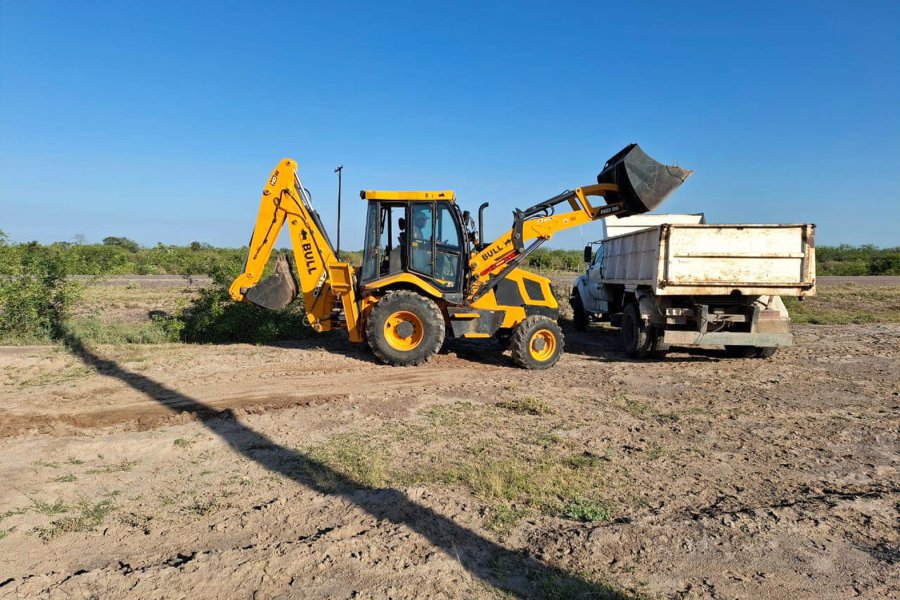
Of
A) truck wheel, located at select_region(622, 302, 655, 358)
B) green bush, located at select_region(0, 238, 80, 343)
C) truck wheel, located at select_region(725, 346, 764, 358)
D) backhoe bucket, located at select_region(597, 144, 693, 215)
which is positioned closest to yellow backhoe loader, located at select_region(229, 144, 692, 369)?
backhoe bucket, located at select_region(597, 144, 693, 215)

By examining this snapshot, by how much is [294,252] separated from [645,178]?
19.5ft

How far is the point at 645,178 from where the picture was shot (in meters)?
9.51

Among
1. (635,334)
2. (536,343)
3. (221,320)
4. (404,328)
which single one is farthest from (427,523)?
(221,320)

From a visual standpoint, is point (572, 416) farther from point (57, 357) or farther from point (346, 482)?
point (57, 357)

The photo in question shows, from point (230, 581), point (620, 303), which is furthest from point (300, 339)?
point (230, 581)

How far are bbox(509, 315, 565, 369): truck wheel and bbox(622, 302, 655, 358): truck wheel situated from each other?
5.99 feet

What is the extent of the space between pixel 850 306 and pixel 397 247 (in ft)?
57.4

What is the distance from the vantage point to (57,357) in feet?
32.6

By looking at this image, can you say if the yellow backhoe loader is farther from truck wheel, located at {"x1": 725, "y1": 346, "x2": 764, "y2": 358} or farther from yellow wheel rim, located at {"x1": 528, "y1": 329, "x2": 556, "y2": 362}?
truck wheel, located at {"x1": 725, "y1": 346, "x2": 764, "y2": 358}

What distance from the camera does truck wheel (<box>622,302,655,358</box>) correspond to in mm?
10773

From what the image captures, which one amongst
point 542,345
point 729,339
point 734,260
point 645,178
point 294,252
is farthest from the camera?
point 294,252

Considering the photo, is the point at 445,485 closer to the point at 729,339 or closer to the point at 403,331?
the point at 403,331

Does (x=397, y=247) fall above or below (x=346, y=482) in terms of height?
above

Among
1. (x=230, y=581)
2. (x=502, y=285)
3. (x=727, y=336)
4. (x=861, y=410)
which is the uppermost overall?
(x=502, y=285)
